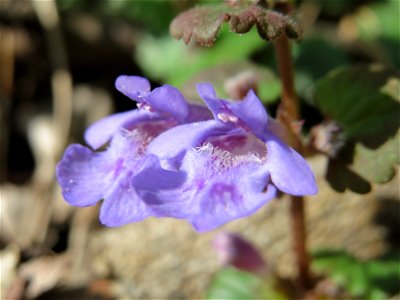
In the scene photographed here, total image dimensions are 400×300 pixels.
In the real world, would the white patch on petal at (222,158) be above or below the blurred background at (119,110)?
above

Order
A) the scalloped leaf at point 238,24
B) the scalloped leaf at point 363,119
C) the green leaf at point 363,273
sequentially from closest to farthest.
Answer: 1. the scalloped leaf at point 238,24
2. the scalloped leaf at point 363,119
3. the green leaf at point 363,273

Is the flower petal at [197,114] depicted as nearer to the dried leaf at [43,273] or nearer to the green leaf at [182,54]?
the dried leaf at [43,273]

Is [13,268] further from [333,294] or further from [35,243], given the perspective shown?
[333,294]

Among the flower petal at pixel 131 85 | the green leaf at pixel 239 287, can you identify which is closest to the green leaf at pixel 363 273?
the green leaf at pixel 239 287

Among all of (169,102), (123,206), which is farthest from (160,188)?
(169,102)

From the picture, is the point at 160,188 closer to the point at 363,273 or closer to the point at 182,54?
the point at 363,273

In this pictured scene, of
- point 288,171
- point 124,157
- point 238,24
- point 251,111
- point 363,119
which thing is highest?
point 238,24

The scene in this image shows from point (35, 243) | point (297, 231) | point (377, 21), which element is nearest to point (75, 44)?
point (35, 243)
